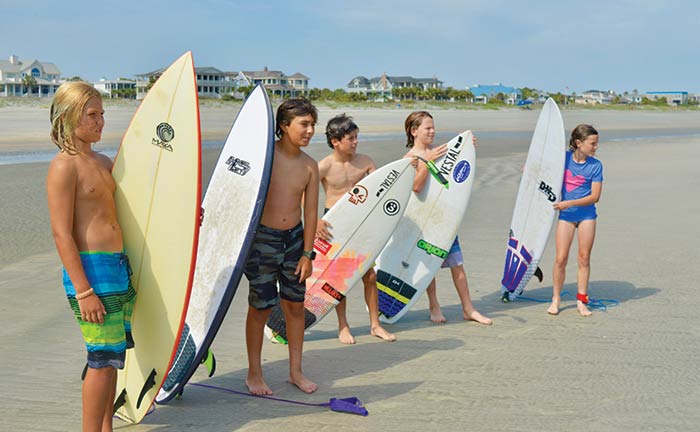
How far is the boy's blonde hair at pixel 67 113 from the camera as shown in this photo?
2.98 m

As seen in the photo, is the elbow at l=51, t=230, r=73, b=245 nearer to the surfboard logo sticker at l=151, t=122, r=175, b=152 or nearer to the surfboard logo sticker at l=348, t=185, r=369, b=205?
the surfboard logo sticker at l=151, t=122, r=175, b=152

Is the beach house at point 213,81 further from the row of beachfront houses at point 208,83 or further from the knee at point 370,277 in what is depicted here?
the knee at point 370,277

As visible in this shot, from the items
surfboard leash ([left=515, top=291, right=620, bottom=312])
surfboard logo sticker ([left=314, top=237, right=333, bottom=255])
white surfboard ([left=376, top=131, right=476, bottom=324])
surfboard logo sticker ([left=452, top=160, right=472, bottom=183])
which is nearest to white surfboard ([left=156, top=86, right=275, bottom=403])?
surfboard logo sticker ([left=314, top=237, right=333, bottom=255])

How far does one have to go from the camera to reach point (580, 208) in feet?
18.7

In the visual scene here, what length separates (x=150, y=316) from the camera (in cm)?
342

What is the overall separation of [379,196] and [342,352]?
1.05m

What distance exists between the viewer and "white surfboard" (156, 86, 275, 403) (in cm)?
369

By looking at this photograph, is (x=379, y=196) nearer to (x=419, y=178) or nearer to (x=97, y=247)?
(x=419, y=178)

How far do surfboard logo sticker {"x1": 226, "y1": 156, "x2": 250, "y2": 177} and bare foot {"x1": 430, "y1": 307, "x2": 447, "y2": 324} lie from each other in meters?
2.17

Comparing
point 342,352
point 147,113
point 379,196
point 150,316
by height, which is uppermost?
point 147,113

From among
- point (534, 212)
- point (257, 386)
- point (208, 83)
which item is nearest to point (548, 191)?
point (534, 212)

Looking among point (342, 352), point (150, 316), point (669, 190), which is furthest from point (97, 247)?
point (669, 190)

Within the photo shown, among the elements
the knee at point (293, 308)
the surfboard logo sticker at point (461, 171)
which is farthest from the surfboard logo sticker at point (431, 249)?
the knee at point (293, 308)

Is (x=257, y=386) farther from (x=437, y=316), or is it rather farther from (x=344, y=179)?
(x=437, y=316)
